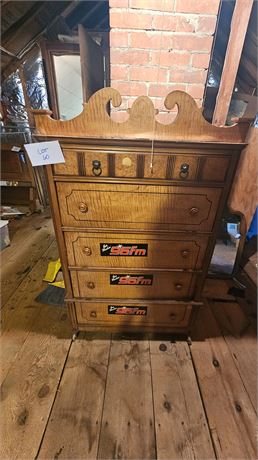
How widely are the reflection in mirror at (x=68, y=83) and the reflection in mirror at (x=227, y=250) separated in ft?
9.65

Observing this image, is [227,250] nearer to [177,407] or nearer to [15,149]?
[177,407]

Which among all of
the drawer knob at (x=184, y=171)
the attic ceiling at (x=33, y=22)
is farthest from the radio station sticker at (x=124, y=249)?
the attic ceiling at (x=33, y=22)

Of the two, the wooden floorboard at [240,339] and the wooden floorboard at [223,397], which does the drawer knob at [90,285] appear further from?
the wooden floorboard at [240,339]

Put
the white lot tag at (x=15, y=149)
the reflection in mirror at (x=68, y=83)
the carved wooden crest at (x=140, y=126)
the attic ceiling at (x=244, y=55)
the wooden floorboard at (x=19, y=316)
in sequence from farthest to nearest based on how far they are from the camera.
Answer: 1. the reflection in mirror at (x=68, y=83)
2. the white lot tag at (x=15, y=149)
3. the attic ceiling at (x=244, y=55)
4. the wooden floorboard at (x=19, y=316)
5. the carved wooden crest at (x=140, y=126)

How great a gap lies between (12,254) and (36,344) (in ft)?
3.78

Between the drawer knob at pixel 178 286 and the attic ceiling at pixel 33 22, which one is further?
the attic ceiling at pixel 33 22

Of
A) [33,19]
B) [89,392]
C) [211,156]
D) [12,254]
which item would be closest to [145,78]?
[211,156]

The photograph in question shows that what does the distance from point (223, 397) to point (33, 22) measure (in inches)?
154

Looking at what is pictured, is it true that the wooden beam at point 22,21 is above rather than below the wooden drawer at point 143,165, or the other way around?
above

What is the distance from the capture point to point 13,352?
3.88 feet

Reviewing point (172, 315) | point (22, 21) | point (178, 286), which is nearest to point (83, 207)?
point (178, 286)

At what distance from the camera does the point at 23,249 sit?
7.16 ft

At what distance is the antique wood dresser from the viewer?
2.54 ft

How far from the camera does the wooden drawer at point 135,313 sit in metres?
1.16
